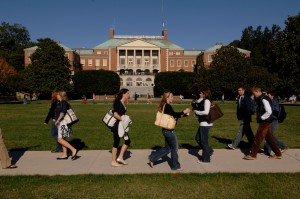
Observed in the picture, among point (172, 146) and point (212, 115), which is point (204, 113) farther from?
point (172, 146)

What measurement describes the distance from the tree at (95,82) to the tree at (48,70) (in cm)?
961

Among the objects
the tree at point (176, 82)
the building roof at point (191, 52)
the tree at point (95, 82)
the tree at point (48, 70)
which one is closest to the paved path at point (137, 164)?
the tree at point (48, 70)

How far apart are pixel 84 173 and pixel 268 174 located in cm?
404

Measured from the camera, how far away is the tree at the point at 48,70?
62.5 m

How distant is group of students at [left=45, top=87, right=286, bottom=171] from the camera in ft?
26.9

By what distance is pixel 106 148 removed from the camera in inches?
456

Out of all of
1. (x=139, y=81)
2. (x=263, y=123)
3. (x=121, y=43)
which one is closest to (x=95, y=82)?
(x=139, y=81)

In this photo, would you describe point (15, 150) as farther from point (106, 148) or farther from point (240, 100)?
point (240, 100)

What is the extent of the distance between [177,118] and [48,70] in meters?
58.2

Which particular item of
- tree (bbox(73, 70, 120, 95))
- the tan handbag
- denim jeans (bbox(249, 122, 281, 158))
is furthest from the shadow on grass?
tree (bbox(73, 70, 120, 95))

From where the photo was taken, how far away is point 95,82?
78.0 meters

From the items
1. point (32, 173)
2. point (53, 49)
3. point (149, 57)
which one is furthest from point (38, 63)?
point (32, 173)

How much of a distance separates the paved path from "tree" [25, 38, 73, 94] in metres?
52.5

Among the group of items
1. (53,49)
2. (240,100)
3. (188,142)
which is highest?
(53,49)
